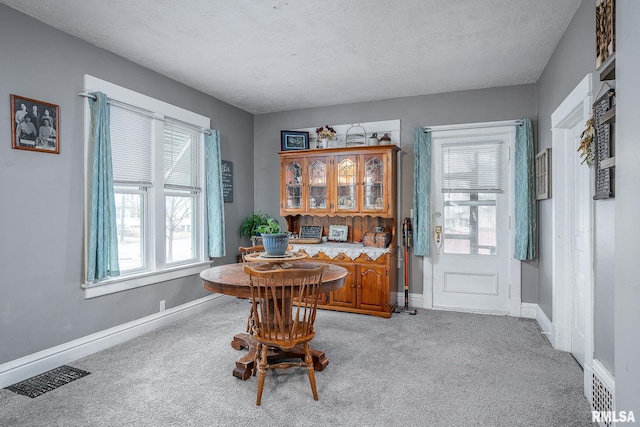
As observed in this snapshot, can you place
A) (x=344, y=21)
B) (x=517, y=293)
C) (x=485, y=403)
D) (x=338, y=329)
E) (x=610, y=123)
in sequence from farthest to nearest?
(x=517, y=293)
(x=338, y=329)
(x=344, y=21)
(x=485, y=403)
(x=610, y=123)

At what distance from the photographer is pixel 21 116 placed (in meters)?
2.71

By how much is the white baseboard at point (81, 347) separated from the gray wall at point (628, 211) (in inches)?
141

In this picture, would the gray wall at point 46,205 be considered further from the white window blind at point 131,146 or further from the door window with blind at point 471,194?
the door window with blind at point 471,194

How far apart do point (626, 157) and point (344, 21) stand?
228 cm

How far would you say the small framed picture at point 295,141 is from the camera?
5223mm

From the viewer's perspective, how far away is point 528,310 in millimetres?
4281

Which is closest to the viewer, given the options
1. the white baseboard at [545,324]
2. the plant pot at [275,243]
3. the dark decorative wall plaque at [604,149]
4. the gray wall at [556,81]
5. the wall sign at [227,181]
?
the dark decorative wall plaque at [604,149]

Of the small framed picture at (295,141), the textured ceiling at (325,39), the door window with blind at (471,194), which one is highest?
the textured ceiling at (325,39)

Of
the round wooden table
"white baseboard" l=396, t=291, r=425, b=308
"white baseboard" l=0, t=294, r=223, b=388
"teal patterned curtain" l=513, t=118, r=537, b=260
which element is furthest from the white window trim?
"teal patterned curtain" l=513, t=118, r=537, b=260

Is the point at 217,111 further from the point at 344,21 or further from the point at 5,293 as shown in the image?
the point at 5,293

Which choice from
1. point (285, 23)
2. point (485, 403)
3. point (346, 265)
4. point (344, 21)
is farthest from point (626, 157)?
point (346, 265)

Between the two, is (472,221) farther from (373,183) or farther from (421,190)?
(373,183)

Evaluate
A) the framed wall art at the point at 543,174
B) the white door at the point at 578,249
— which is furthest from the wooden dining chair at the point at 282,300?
the framed wall art at the point at 543,174

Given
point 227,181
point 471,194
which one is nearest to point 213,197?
point 227,181
